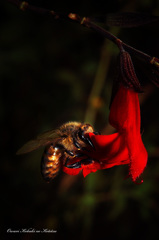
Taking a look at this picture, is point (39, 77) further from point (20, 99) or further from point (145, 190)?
point (145, 190)

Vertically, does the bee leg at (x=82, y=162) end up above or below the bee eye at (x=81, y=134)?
below

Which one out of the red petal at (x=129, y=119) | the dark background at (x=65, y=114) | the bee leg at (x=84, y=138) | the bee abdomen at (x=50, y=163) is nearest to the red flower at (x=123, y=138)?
the red petal at (x=129, y=119)

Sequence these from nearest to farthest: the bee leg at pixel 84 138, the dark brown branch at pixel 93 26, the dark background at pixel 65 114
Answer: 1. the dark brown branch at pixel 93 26
2. the bee leg at pixel 84 138
3. the dark background at pixel 65 114

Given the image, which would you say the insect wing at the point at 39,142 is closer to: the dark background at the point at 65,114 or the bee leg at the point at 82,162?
the bee leg at the point at 82,162

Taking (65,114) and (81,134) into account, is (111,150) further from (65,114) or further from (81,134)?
(65,114)

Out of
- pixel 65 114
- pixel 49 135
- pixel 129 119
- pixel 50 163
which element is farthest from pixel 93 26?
pixel 65 114
